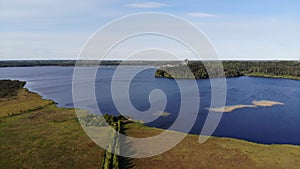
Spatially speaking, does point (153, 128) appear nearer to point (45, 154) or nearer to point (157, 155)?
point (157, 155)

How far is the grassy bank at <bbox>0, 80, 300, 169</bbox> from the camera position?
2248cm

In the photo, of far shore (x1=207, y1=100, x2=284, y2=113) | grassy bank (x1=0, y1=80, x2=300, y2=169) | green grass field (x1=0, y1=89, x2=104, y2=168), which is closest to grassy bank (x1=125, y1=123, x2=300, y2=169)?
grassy bank (x1=0, y1=80, x2=300, y2=169)

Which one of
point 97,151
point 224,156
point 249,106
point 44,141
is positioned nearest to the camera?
point 224,156

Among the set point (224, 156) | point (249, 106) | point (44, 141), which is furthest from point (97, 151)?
point (249, 106)

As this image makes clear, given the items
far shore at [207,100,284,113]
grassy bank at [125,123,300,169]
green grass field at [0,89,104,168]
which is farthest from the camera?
far shore at [207,100,284,113]

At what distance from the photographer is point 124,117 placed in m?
36.8

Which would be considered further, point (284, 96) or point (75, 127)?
point (284, 96)

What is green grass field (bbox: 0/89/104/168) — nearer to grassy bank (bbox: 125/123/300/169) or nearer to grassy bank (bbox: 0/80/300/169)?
grassy bank (bbox: 0/80/300/169)

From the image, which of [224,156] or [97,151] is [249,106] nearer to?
[224,156]

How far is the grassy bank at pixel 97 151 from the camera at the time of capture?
22484mm

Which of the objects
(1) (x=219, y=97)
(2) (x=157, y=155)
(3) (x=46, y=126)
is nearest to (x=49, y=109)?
(3) (x=46, y=126)

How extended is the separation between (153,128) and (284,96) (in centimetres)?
3871

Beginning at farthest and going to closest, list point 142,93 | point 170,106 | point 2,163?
point 142,93, point 170,106, point 2,163

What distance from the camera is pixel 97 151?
25.3m
